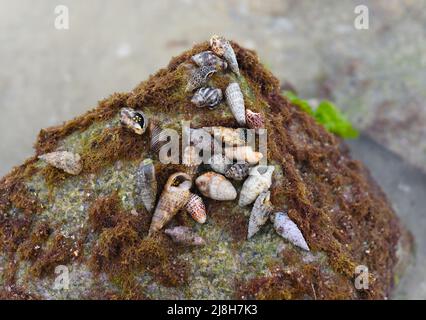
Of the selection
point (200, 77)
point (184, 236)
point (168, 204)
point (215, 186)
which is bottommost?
point (184, 236)

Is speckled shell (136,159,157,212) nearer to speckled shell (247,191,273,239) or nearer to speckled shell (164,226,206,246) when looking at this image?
speckled shell (164,226,206,246)

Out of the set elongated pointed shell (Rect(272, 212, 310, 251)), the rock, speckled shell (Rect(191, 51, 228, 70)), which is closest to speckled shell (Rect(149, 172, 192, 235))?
the rock

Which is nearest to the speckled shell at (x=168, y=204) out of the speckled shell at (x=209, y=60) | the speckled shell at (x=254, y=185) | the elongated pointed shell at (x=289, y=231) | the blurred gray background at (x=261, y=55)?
the speckled shell at (x=254, y=185)

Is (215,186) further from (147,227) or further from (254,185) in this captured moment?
(147,227)

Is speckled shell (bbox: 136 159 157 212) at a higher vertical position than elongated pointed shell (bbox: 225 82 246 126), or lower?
lower

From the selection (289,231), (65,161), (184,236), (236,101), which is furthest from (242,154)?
(65,161)

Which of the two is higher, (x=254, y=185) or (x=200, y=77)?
(x=200, y=77)

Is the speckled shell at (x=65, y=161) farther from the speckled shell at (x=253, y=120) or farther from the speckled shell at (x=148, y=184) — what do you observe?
the speckled shell at (x=253, y=120)
